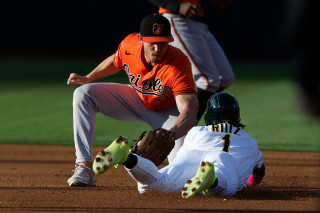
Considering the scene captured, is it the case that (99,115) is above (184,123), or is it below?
below

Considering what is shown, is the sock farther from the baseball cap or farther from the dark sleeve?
the dark sleeve

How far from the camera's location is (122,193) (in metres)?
4.29

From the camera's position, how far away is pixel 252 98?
1192 cm

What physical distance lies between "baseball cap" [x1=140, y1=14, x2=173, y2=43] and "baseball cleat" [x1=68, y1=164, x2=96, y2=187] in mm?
1072

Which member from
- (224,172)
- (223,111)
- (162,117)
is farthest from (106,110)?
(224,172)

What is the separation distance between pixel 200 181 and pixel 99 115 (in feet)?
20.8

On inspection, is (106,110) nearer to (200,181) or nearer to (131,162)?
(131,162)

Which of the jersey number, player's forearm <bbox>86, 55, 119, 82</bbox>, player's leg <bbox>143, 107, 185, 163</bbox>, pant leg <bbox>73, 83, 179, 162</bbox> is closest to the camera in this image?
the jersey number

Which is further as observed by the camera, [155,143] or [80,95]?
[80,95]

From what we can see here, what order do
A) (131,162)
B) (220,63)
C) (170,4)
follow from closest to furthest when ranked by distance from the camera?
(131,162)
(170,4)
(220,63)

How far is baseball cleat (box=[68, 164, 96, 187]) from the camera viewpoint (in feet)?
14.9

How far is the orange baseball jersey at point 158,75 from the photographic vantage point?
4750mm

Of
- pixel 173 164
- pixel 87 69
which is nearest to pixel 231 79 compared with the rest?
pixel 173 164

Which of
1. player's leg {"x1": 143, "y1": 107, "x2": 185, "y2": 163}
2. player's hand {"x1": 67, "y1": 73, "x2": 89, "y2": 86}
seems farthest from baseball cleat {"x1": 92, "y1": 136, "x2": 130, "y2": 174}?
player's hand {"x1": 67, "y1": 73, "x2": 89, "y2": 86}
